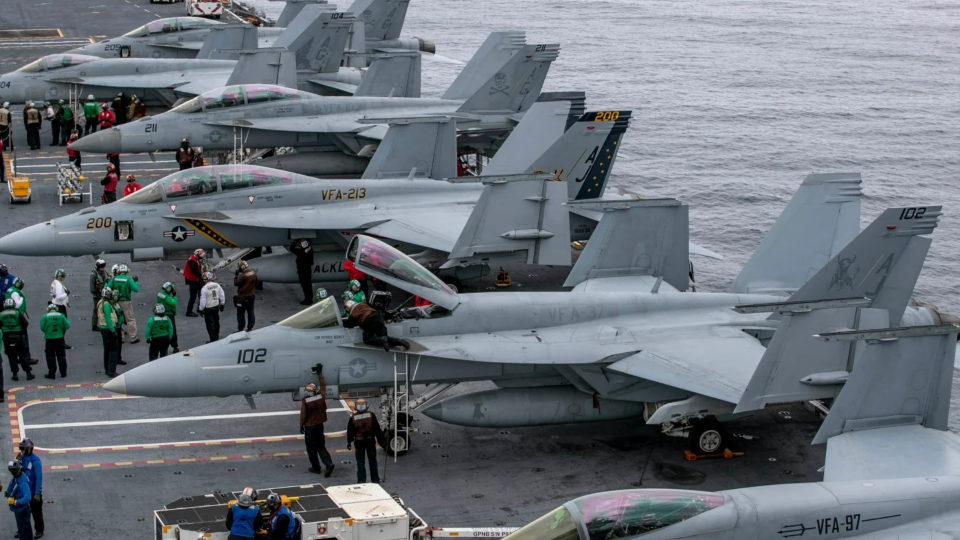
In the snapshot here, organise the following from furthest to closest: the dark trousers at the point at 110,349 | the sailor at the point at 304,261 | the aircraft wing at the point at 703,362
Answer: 1. the sailor at the point at 304,261
2. the dark trousers at the point at 110,349
3. the aircraft wing at the point at 703,362

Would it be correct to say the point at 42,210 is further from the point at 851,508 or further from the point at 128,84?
the point at 851,508

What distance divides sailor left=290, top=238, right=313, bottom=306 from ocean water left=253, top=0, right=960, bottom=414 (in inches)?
494

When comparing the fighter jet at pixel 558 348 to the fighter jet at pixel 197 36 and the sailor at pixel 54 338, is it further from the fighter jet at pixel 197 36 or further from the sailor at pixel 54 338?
the fighter jet at pixel 197 36

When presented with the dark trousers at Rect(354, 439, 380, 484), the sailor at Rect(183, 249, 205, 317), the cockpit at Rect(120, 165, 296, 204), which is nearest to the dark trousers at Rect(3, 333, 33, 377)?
the sailor at Rect(183, 249, 205, 317)

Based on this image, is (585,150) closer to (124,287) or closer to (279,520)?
(124,287)

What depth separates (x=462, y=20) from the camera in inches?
3413

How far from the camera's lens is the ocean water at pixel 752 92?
41.7 metres

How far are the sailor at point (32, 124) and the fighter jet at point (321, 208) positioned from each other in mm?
13044

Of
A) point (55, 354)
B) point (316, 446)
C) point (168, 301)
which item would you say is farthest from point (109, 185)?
point (316, 446)

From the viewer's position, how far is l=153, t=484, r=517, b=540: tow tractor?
43.8 ft

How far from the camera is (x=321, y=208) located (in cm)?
2508

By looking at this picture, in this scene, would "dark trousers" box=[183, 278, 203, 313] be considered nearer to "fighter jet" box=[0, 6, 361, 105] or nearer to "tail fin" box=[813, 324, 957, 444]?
"fighter jet" box=[0, 6, 361, 105]

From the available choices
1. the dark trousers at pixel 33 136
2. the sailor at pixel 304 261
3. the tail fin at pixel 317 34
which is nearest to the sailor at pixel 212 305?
the sailor at pixel 304 261

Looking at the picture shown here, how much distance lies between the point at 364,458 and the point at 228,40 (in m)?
27.9
